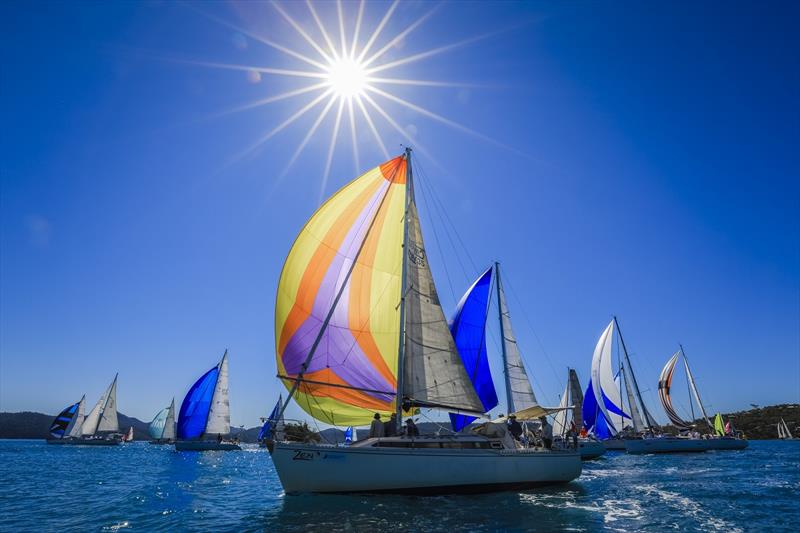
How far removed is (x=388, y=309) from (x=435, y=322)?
2104mm

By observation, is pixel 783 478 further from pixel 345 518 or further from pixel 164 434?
pixel 164 434

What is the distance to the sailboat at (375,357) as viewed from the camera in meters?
13.3

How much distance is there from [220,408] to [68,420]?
42468mm

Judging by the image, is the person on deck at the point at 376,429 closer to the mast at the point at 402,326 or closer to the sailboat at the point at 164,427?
the mast at the point at 402,326

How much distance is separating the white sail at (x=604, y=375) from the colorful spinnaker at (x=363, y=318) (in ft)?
129

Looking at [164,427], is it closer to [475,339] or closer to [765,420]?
[475,339]

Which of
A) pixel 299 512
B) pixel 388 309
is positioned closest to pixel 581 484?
pixel 388 309

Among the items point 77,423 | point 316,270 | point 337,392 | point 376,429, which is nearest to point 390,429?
point 376,429

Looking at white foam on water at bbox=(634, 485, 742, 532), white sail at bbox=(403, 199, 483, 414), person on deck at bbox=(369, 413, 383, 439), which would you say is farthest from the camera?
white sail at bbox=(403, 199, 483, 414)

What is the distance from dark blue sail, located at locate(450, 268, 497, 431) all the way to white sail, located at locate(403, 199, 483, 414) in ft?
35.3

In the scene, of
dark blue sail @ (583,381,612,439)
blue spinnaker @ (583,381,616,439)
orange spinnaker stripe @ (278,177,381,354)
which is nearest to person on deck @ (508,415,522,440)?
orange spinnaker stripe @ (278,177,381,354)

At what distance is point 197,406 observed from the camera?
2175 inches

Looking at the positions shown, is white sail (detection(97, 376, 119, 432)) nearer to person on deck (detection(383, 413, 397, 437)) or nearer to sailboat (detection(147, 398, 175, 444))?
sailboat (detection(147, 398, 175, 444))

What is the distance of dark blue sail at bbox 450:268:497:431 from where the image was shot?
28125 millimetres
